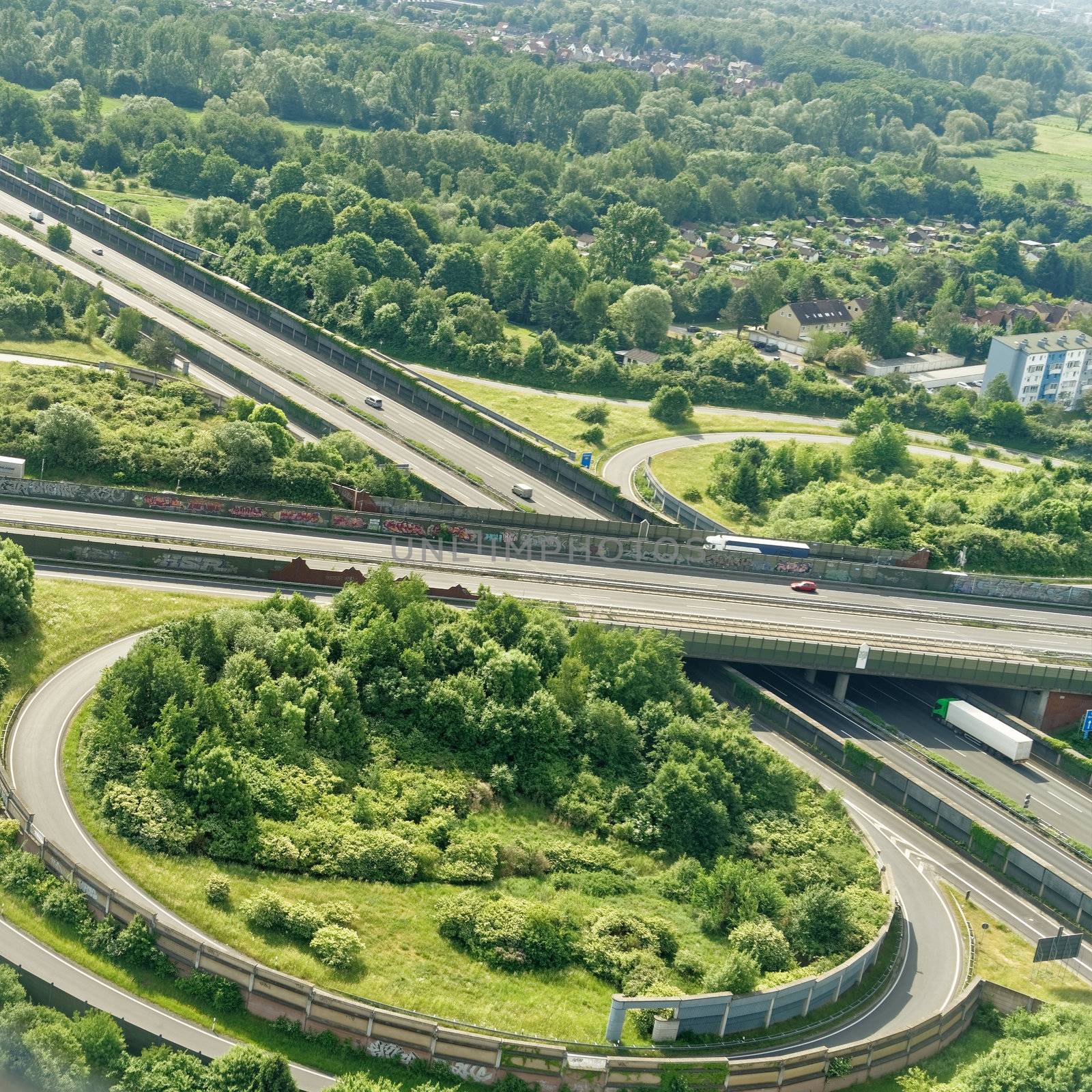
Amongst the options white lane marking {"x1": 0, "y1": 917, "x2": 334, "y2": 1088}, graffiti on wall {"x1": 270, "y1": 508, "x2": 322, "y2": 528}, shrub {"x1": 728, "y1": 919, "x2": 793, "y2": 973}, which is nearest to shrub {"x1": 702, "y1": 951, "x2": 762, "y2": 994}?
shrub {"x1": 728, "y1": 919, "x2": 793, "y2": 973}

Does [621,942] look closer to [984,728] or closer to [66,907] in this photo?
[66,907]

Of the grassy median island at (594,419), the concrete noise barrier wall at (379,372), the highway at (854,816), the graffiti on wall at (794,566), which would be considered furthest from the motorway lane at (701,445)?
the highway at (854,816)

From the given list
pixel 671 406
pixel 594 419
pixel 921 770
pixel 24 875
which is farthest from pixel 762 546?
pixel 24 875

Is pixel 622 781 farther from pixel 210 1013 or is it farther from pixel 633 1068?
pixel 210 1013

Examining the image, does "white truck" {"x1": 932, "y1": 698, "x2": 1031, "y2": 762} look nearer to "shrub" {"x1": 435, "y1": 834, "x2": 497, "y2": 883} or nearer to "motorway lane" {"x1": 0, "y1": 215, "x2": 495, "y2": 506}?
"shrub" {"x1": 435, "y1": 834, "x2": 497, "y2": 883}

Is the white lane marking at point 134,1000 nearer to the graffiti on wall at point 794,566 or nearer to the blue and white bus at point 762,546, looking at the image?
the blue and white bus at point 762,546

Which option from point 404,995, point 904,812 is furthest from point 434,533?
point 404,995
